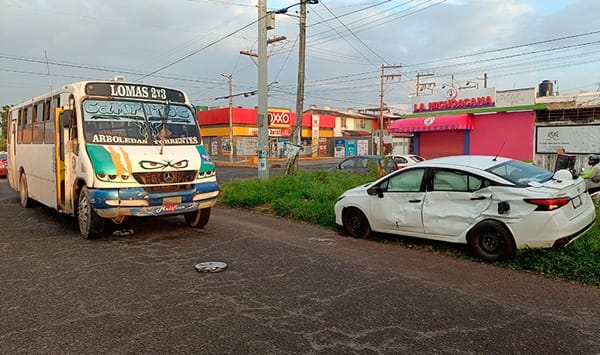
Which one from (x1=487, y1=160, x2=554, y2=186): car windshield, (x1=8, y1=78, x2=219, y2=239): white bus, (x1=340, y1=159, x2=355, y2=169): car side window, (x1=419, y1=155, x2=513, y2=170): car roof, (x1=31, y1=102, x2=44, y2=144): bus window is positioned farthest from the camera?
(x1=340, y1=159, x2=355, y2=169): car side window

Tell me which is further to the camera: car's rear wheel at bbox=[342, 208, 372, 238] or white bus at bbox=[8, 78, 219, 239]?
car's rear wheel at bbox=[342, 208, 372, 238]

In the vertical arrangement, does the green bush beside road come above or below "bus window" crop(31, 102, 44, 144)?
below

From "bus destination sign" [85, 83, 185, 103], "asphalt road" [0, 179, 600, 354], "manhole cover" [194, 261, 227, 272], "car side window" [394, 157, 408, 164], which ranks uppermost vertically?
"bus destination sign" [85, 83, 185, 103]

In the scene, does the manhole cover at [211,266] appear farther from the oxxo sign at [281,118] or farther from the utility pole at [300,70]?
the oxxo sign at [281,118]

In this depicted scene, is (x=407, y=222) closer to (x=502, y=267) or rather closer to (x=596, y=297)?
(x=502, y=267)

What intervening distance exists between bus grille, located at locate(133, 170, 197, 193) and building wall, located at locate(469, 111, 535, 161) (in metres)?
14.5

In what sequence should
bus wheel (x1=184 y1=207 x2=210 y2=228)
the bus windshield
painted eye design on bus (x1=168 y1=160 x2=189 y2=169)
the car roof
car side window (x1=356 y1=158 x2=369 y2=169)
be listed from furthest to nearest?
1. car side window (x1=356 y1=158 x2=369 y2=169)
2. bus wheel (x1=184 y1=207 x2=210 y2=228)
3. the bus windshield
4. painted eye design on bus (x1=168 y1=160 x2=189 y2=169)
5. the car roof

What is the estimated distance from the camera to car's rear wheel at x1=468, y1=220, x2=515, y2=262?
239 inches

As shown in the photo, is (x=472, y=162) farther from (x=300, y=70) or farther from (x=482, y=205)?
(x=300, y=70)

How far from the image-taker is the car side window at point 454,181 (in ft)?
21.5

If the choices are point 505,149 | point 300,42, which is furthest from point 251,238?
point 505,149

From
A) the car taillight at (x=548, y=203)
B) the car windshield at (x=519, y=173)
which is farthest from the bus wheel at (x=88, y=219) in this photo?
the car taillight at (x=548, y=203)

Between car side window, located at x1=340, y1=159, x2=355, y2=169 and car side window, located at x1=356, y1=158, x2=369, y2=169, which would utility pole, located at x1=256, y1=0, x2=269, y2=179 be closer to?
car side window, located at x1=340, y1=159, x2=355, y2=169


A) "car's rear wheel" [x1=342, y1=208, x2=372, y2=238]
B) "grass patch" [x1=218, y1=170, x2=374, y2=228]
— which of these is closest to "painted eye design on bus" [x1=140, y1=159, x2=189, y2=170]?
"car's rear wheel" [x1=342, y1=208, x2=372, y2=238]
